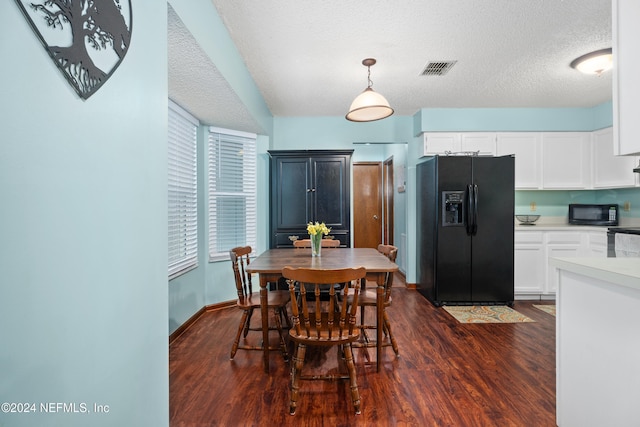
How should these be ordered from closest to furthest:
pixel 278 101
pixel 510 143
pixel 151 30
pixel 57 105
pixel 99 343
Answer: pixel 57 105 → pixel 99 343 → pixel 151 30 → pixel 278 101 → pixel 510 143

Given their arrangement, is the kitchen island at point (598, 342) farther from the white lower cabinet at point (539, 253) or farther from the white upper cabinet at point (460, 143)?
the white upper cabinet at point (460, 143)

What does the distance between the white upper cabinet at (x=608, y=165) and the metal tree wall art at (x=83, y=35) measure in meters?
5.43

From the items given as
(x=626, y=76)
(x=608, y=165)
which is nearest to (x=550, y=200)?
(x=608, y=165)

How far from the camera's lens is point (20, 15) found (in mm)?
703

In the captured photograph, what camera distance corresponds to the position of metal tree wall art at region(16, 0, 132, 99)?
765 mm

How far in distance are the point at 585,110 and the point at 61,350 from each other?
20.1 feet

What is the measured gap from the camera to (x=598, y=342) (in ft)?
4.15

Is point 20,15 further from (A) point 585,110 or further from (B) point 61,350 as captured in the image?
(A) point 585,110

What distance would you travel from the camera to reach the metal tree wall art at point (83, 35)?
0.76m

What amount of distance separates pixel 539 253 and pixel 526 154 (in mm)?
1438

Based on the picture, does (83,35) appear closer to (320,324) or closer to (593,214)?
(320,324)

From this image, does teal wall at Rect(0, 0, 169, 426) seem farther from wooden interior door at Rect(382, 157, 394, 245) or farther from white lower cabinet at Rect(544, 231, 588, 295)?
wooden interior door at Rect(382, 157, 394, 245)

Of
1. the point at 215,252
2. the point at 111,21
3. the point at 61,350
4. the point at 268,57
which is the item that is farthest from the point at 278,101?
the point at 61,350

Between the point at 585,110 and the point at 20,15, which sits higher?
the point at 585,110
